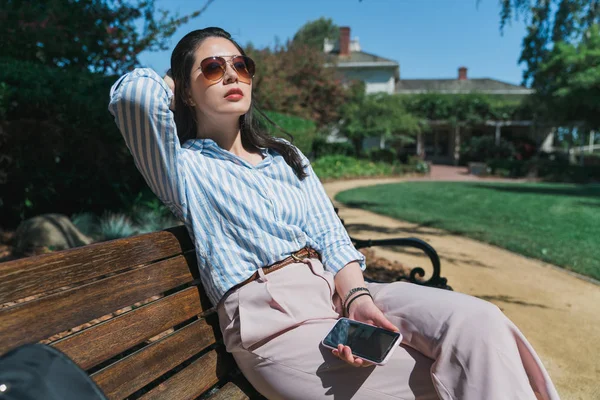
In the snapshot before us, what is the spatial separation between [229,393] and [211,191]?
2.53ft

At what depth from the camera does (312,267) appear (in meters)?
1.92

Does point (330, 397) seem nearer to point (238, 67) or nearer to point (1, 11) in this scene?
point (238, 67)

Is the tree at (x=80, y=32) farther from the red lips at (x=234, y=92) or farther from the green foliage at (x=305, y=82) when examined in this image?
the green foliage at (x=305, y=82)

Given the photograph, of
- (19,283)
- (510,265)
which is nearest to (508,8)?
(510,265)

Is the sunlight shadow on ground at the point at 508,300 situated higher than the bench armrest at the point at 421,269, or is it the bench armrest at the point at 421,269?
the bench armrest at the point at 421,269

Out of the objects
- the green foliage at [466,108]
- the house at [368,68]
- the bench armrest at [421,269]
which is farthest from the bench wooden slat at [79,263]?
the green foliage at [466,108]

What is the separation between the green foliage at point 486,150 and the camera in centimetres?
2777

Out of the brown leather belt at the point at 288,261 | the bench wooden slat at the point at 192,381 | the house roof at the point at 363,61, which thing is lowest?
the bench wooden slat at the point at 192,381

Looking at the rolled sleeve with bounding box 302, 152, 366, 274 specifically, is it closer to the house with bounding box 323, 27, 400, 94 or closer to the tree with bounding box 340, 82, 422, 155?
the tree with bounding box 340, 82, 422, 155

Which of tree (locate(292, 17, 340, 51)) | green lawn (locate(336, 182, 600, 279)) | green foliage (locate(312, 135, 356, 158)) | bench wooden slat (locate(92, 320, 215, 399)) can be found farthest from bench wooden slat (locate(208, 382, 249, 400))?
tree (locate(292, 17, 340, 51))

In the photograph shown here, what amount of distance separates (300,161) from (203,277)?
689 mm

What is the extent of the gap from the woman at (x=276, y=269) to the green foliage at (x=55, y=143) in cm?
299

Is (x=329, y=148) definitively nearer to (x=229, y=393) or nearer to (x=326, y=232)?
(x=326, y=232)

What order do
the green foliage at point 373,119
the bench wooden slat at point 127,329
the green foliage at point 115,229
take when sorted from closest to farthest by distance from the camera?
the bench wooden slat at point 127,329
the green foliage at point 115,229
the green foliage at point 373,119
